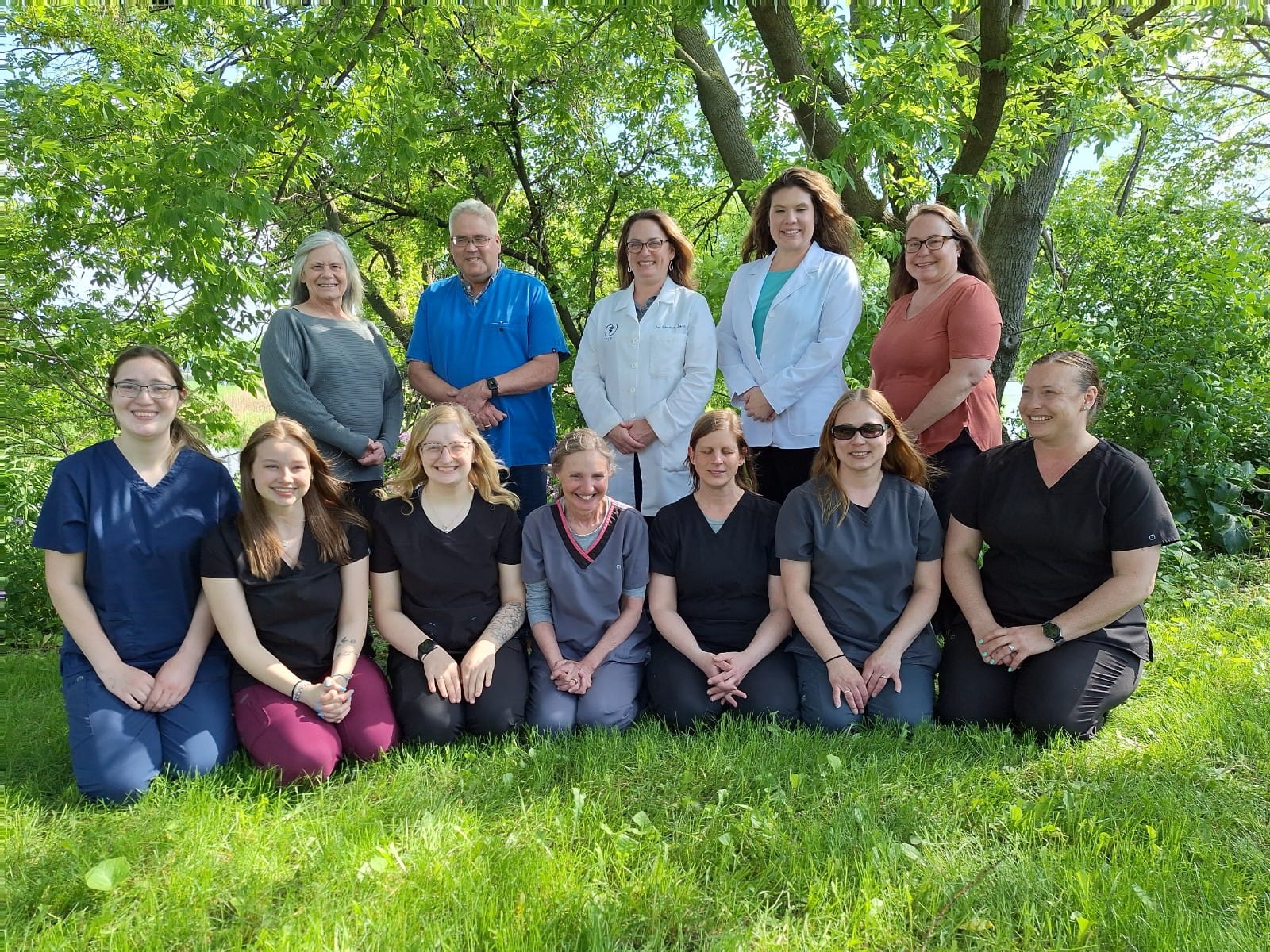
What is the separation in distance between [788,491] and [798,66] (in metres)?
Result: 3.55

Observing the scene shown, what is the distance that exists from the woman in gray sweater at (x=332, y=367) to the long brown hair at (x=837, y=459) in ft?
6.60

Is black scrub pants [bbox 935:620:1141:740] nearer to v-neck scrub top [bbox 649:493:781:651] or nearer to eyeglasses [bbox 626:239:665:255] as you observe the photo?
v-neck scrub top [bbox 649:493:781:651]

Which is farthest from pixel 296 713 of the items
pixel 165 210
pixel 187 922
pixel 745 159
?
pixel 745 159

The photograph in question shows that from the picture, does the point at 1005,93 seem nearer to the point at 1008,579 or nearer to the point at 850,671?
the point at 1008,579

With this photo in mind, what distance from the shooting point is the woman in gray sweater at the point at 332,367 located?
4.05 m

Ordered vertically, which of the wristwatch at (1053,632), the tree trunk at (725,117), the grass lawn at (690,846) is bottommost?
the grass lawn at (690,846)

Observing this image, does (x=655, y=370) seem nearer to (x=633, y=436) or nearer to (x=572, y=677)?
(x=633, y=436)

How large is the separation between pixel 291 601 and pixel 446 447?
0.86 m

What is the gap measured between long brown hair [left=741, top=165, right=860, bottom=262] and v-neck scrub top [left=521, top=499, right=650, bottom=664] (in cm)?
158

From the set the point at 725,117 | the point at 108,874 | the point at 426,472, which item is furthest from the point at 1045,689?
the point at 725,117

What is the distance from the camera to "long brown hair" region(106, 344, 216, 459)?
3383mm

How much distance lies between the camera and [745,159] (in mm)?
7711

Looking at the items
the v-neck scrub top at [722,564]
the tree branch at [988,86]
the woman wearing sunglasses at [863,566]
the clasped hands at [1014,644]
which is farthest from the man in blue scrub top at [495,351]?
the tree branch at [988,86]

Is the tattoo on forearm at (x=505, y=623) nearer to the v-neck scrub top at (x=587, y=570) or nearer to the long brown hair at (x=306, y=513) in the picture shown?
the v-neck scrub top at (x=587, y=570)
